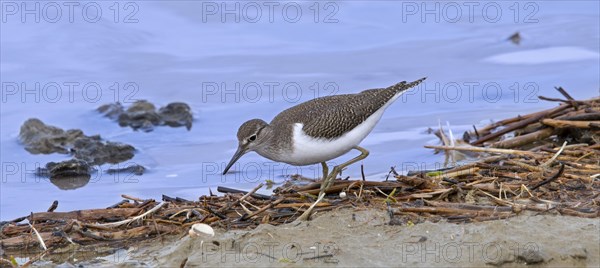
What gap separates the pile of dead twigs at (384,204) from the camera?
6.83 meters

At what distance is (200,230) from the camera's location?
6535mm

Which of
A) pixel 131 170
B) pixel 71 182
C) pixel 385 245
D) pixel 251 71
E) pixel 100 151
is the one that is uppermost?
pixel 251 71

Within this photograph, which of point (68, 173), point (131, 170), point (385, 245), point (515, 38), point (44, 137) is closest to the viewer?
point (385, 245)

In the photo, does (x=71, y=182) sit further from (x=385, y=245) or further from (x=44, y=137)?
(x=385, y=245)

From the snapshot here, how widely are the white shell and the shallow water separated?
307 cm

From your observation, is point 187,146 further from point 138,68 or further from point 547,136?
point 547,136

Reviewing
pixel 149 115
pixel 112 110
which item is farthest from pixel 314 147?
pixel 112 110

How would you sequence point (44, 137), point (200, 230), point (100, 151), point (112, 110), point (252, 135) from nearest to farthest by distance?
point (200, 230) → point (252, 135) → point (100, 151) → point (44, 137) → point (112, 110)

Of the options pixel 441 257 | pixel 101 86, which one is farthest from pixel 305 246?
pixel 101 86

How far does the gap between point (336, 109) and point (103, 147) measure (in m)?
4.11

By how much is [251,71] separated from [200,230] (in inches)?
290

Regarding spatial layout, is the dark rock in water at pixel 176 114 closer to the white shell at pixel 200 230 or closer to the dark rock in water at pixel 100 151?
the dark rock in water at pixel 100 151

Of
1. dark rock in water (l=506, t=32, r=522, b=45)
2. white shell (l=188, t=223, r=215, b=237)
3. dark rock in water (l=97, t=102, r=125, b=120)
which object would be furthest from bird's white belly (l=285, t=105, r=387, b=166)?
dark rock in water (l=506, t=32, r=522, b=45)

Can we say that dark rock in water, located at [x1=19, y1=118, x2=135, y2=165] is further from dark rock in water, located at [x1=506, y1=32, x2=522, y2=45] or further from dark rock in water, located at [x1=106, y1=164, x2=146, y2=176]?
dark rock in water, located at [x1=506, y1=32, x2=522, y2=45]
